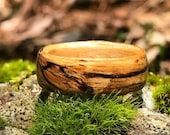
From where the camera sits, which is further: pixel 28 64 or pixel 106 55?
pixel 28 64

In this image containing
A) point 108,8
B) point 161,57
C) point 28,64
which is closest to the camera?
point 28,64

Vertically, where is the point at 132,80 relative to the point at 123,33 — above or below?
above

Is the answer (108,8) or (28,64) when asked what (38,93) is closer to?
(28,64)

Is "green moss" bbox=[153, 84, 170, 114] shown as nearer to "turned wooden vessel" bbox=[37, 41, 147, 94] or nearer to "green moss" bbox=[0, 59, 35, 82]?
"turned wooden vessel" bbox=[37, 41, 147, 94]

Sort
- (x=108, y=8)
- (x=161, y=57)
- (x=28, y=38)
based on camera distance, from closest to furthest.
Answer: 1. (x=161, y=57)
2. (x=28, y=38)
3. (x=108, y=8)

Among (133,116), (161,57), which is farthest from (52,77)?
(161,57)

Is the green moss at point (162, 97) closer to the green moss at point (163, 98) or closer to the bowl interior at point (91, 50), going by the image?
the green moss at point (163, 98)

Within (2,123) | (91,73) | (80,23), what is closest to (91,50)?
(91,73)

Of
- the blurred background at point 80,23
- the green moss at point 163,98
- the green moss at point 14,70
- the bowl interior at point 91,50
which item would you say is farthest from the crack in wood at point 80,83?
the blurred background at point 80,23

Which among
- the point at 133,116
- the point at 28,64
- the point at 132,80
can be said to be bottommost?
the point at 28,64
